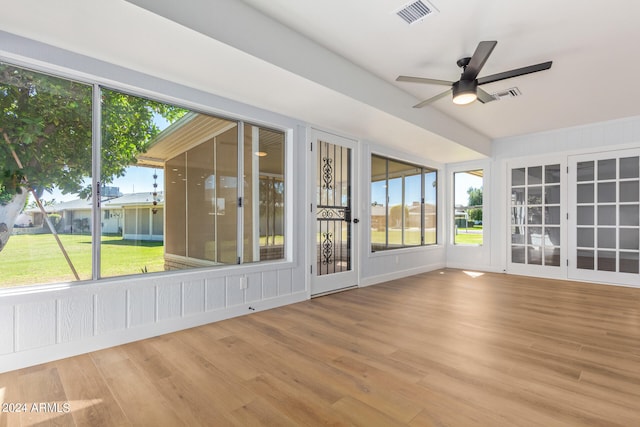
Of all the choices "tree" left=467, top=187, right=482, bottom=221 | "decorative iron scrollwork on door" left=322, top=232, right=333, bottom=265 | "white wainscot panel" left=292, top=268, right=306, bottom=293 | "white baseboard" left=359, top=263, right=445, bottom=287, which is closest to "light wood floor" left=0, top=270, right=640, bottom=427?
"white wainscot panel" left=292, top=268, right=306, bottom=293

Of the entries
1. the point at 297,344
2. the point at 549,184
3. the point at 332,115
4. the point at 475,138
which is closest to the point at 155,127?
the point at 332,115

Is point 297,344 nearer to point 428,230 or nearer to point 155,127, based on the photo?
point 155,127

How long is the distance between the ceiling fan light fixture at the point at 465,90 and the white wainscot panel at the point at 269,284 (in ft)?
9.29

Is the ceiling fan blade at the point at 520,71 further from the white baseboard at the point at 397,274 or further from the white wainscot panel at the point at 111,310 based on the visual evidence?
the white wainscot panel at the point at 111,310

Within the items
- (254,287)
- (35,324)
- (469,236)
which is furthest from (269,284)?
(469,236)

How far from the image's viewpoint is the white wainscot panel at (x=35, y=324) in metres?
2.21

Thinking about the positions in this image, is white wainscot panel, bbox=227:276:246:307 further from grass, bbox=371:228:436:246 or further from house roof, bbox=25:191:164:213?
grass, bbox=371:228:436:246

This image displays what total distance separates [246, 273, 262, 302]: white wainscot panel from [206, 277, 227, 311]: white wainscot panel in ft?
0.97

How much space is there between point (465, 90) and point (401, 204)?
10.5ft

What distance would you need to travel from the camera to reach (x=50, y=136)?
2.47m

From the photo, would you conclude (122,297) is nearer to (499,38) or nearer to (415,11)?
(415,11)

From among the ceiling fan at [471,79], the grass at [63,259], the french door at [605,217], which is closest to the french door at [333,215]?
the ceiling fan at [471,79]

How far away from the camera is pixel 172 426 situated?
62.3 inches

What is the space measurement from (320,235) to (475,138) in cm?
360
